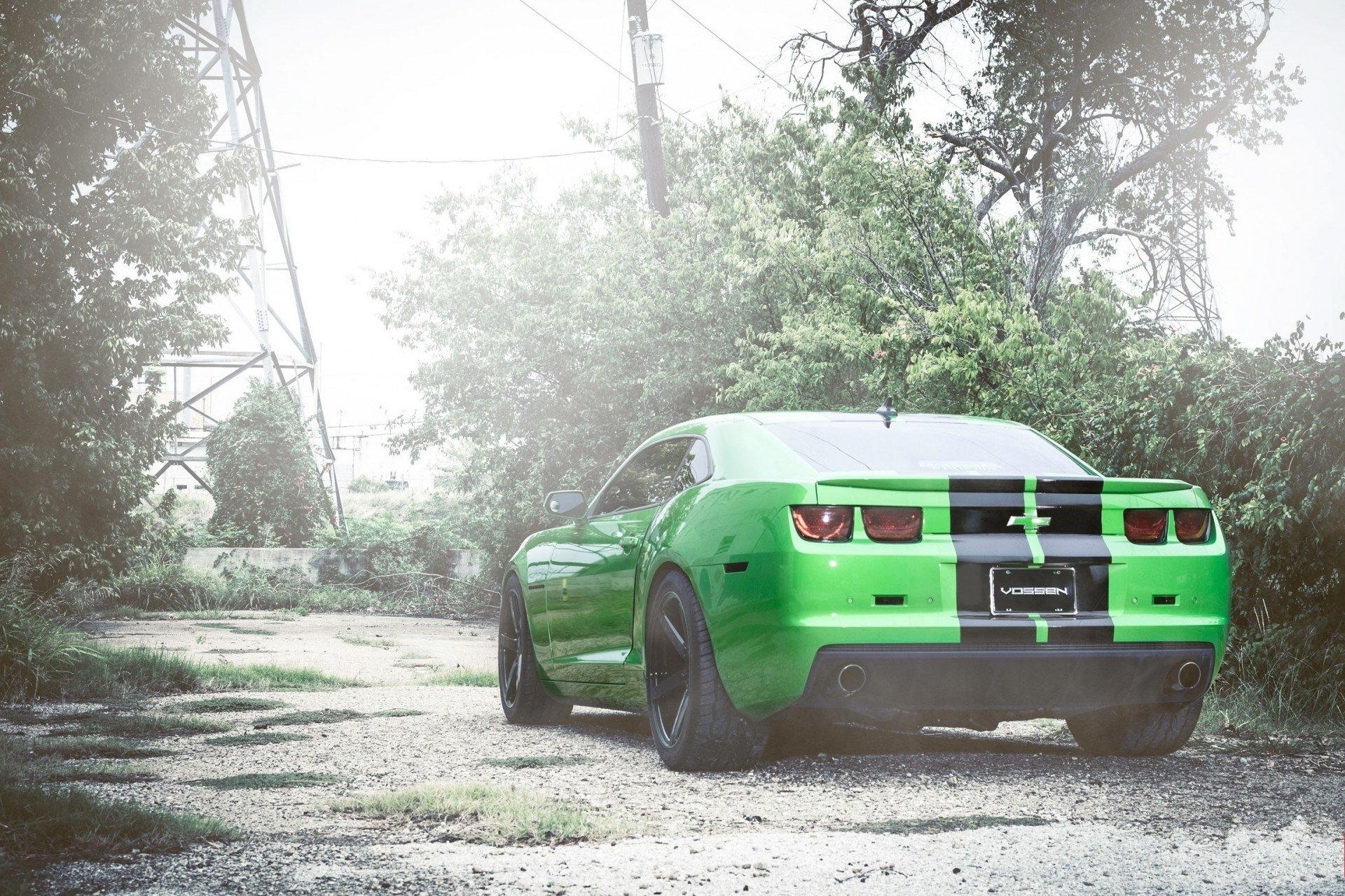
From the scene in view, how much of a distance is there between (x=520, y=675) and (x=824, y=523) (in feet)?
10.9

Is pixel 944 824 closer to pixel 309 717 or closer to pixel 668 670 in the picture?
pixel 668 670

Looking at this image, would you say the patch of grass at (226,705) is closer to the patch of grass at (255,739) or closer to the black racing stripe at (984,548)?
the patch of grass at (255,739)

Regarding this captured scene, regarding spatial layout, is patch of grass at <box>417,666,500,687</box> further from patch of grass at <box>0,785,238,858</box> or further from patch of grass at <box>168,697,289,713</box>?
patch of grass at <box>0,785,238,858</box>

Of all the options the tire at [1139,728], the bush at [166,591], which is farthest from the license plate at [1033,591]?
the bush at [166,591]

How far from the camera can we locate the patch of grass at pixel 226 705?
8617 mm

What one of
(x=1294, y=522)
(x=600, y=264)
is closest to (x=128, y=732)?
(x=1294, y=522)

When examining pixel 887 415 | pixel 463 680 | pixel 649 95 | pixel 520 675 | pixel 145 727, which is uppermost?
pixel 649 95

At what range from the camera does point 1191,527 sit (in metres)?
5.50

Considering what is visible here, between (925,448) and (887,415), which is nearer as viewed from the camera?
(925,448)

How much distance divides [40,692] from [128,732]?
235 centimetres

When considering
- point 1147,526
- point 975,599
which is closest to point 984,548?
point 975,599

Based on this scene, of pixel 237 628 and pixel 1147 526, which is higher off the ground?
pixel 1147 526

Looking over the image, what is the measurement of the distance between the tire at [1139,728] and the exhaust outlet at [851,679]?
1361mm

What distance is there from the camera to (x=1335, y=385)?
721 centimetres
